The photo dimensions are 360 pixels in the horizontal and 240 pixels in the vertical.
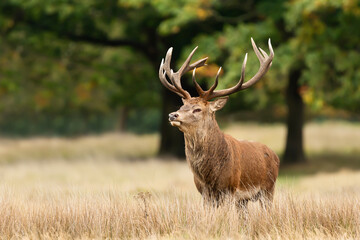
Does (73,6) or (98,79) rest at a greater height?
(73,6)

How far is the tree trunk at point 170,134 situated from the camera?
20.6 metres

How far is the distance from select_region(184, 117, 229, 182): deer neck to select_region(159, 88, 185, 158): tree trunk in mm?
13685

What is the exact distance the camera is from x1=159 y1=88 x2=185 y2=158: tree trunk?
20641 mm

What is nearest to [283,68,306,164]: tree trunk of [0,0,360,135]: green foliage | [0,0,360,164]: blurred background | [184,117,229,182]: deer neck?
[0,0,360,164]: blurred background

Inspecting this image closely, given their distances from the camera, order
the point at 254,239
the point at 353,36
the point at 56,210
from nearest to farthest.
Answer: the point at 254,239, the point at 56,210, the point at 353,36

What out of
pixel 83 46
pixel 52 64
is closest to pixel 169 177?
pixel 52 64

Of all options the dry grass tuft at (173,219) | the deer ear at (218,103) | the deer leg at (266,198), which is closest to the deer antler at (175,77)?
the deer ear at (218,103)

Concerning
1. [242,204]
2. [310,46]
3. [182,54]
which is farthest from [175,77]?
[182,54]

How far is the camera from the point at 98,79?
22.3 m

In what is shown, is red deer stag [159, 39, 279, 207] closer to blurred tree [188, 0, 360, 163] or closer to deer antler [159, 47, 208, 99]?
deer antler [159, 47, 208, 99]

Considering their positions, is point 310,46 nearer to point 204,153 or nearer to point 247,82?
point 247,82

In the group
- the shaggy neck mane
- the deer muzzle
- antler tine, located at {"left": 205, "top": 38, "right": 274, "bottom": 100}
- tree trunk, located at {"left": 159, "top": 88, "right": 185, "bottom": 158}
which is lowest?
tree trunk, located at {"left": 159, "top": 88, "right": 185, "bottom": 158}

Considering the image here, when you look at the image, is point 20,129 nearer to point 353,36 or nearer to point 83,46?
point 83,46

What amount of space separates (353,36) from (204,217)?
12.0 metres
